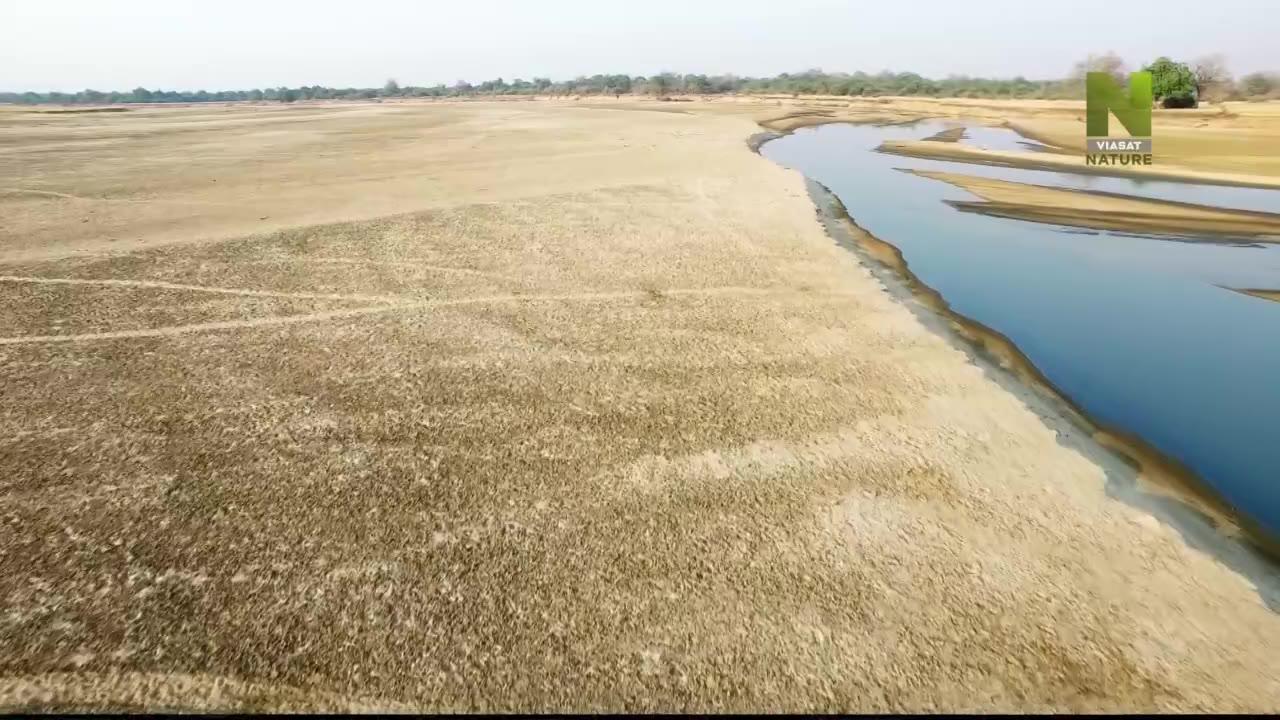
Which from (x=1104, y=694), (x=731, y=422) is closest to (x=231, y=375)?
(x=731, y=422)

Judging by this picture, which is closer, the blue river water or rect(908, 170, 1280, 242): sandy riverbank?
the blue river water

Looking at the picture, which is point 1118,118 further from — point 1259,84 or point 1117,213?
point 1259,84

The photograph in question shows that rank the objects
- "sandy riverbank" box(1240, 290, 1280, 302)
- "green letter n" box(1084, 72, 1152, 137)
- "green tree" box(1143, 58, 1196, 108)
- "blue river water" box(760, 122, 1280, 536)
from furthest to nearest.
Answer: "green tree" box(1143, 58, 1196, 108), "green letter n" box(1084, 72, 1152, 137), "sandy riverbank" box(1240, 290, 1280, 302), "blue river water" box(760, 122, 1280, 536)

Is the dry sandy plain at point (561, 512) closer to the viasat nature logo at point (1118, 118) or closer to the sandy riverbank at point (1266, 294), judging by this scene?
the sandy riverbank at point (1266, 294)

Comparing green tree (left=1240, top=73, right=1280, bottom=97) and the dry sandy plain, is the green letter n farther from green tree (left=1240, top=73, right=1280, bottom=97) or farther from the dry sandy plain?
green tree (left=1240, top=73, right=1280, bottom=97)

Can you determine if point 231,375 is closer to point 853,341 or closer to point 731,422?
point 731,422

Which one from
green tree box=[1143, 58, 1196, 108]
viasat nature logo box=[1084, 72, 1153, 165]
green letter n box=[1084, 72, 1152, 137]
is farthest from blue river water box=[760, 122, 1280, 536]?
green tree box=[1143, 58, 1196, 108]
